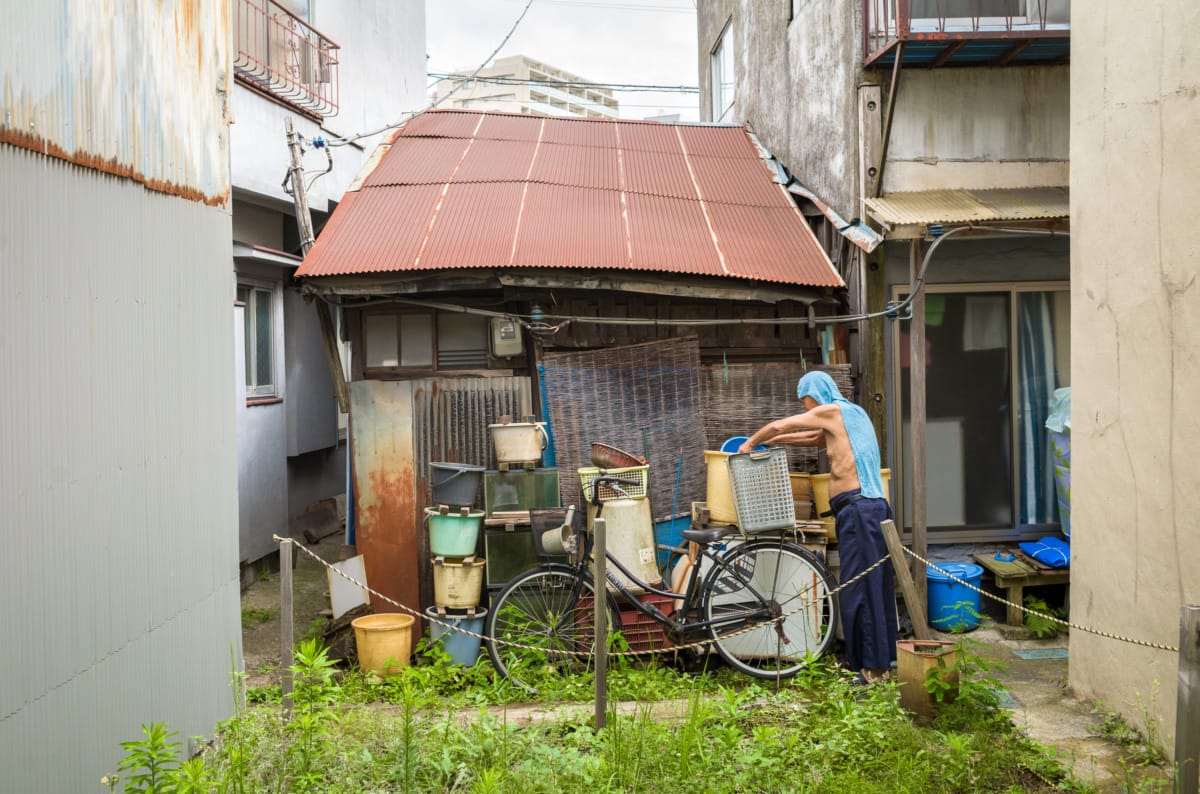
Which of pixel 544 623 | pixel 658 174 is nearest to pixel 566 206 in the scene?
pixel 658 174

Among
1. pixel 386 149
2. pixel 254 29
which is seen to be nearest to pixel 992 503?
pixel 386 149

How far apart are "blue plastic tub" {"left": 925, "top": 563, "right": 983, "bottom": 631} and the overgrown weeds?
186 cm

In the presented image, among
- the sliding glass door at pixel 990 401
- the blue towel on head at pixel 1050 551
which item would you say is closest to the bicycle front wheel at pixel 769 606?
the sliding glass door at pixel 990 401

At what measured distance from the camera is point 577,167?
11570 mm

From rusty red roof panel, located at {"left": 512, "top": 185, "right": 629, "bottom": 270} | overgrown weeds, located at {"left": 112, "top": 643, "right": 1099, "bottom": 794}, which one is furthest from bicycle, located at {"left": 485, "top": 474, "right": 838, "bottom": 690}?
rusty red roof panel, located at {"left": 512, "top": 185, "right": 629, "bottom": 270}

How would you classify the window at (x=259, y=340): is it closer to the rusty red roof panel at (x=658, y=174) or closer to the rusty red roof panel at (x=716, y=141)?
the rusty red roof panel at (x=658, y=174)

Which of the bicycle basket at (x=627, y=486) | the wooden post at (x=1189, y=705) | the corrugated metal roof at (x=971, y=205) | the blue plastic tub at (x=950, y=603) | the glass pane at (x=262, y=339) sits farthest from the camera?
the glass pane at (x=262, y=339)

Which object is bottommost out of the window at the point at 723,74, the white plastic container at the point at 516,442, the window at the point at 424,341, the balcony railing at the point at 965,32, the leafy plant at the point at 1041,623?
the leafy plant at the point at 1041,623

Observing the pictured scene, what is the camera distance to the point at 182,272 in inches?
224

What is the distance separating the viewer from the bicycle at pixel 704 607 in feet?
26.0

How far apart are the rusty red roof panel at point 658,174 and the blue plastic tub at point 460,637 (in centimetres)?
516

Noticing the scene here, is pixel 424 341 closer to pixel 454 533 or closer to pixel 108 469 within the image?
pixel 454 533

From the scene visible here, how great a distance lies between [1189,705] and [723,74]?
13819mm

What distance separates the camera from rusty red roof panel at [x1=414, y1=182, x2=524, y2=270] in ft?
29.7
